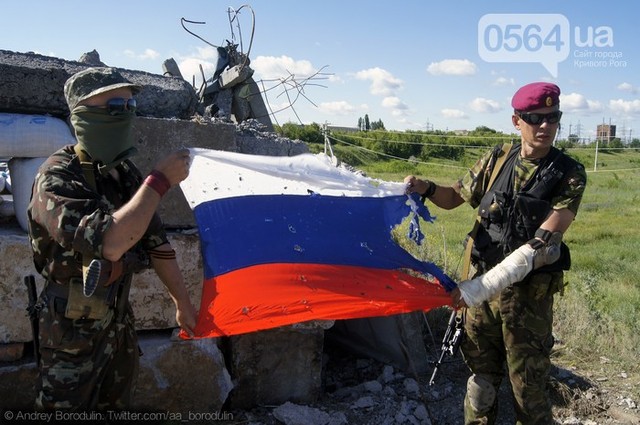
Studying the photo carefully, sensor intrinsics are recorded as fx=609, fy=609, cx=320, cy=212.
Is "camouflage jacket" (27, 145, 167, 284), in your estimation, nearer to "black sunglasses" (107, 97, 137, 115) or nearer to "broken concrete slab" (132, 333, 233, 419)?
"black sunglasses" (107, 97, 137, 115)

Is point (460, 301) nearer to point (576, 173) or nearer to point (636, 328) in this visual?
point (576, 173)

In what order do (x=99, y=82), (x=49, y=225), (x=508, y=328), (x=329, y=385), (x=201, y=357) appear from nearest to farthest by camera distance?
(x=49, y=225)
(x=99, y=82)
(x=508, y=328)
(x=201, y=357)
(x=329, y=385)

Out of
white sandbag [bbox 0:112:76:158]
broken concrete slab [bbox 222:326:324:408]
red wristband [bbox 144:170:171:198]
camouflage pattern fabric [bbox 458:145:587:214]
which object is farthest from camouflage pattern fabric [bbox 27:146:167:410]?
camouflage pattern fabric [bbox 458:145:587:214]

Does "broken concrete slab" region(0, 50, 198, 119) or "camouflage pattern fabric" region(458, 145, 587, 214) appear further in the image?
"broken concrete slab" region(0, 50, 198, 119)

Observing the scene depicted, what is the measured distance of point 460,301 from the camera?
3.14 meters

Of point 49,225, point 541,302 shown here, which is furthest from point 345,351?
point 49,225

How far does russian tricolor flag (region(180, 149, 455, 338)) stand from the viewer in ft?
10.1

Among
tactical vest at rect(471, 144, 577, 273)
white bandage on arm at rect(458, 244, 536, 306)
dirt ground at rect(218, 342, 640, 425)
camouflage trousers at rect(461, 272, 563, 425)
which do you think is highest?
tactical vest at rect(471, 144, 577, 273)

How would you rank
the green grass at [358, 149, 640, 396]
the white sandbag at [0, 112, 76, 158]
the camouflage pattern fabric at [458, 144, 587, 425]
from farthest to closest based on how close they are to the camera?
the green grass at [358, 149, 640, 396] → the white sandbag at [0, 112, 76, 158] → the camouflage pattern fabric at [458, 144, 587, 425]

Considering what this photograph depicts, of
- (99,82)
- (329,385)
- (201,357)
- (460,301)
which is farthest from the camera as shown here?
(329,385)

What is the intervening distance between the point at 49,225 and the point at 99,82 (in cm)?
64

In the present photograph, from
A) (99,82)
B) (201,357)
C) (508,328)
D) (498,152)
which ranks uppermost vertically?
(99,82)

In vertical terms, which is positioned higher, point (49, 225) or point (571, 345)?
point (49, 225)

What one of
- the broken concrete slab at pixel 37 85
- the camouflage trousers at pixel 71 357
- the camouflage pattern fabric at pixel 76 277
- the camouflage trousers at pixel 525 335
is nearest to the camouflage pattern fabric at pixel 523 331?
the camouflage trousers at pixel 525 335
